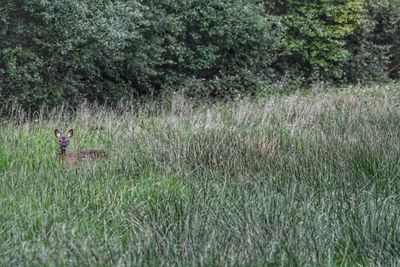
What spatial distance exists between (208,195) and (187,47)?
11847 millimetres

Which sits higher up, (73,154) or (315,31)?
(315,31)

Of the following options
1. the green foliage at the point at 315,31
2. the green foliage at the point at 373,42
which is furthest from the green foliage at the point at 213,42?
the green foliage at the point at 373,42

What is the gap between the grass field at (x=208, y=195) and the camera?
425cm

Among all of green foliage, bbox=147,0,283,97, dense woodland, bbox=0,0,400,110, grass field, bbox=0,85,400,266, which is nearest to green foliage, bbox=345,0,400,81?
→ dense woodland, bbox=0,0,400,110

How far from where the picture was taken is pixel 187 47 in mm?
17328

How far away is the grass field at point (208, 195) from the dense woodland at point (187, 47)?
13.4 feet

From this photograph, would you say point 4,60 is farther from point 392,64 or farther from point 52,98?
point 392,64

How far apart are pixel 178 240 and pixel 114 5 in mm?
10382

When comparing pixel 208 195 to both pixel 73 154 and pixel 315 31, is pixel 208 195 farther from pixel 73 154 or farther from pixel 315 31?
pixel 315 31

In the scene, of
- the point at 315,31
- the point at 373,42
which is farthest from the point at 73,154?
the point at 373,42

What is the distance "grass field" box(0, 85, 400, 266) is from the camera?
13.9 feet

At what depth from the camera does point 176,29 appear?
16406 mm

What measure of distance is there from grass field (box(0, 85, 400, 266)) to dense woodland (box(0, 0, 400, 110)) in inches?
161

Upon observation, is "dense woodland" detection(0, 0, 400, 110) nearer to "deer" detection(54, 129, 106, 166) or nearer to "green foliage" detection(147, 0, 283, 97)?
"green foliage" detection(147, 0, 283, 97)
